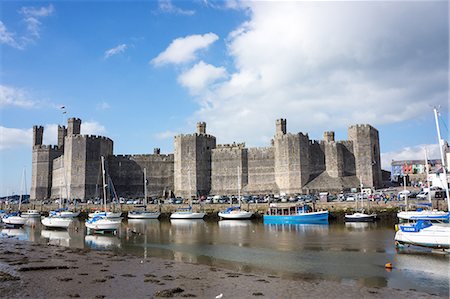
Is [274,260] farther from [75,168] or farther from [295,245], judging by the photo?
[75,168]

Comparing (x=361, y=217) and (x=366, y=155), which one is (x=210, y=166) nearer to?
(x=366, y=155)

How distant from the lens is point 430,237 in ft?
50.6

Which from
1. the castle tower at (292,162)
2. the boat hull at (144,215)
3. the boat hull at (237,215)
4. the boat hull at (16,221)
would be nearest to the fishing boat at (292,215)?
the boat hull at (237,215)

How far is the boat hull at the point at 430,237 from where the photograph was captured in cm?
1506

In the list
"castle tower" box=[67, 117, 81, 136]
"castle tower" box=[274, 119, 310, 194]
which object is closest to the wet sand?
"castle tower" box=[274, 119, 310, 194]

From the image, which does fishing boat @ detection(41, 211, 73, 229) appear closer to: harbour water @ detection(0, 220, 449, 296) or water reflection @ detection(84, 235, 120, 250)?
harbour water @ detection(0, 220, 449, 296)

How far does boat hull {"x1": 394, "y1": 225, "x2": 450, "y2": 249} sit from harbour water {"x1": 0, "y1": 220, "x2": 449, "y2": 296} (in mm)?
450

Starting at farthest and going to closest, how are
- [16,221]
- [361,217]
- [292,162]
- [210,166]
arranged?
[210,166] < [292,162] < [16,221] < [361,217]

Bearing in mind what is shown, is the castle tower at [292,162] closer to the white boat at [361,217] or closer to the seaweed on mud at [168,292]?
the white boat at [361,217]

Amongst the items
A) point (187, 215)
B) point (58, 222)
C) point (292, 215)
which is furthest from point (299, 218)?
point (58, 222)

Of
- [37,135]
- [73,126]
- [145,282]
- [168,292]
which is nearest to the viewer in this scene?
[168,292]

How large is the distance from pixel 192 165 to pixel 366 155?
1880 cm

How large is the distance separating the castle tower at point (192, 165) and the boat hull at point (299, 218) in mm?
14488

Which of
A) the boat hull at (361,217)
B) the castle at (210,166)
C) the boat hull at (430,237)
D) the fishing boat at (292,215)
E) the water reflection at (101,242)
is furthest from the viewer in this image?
the castle at (210,166)
